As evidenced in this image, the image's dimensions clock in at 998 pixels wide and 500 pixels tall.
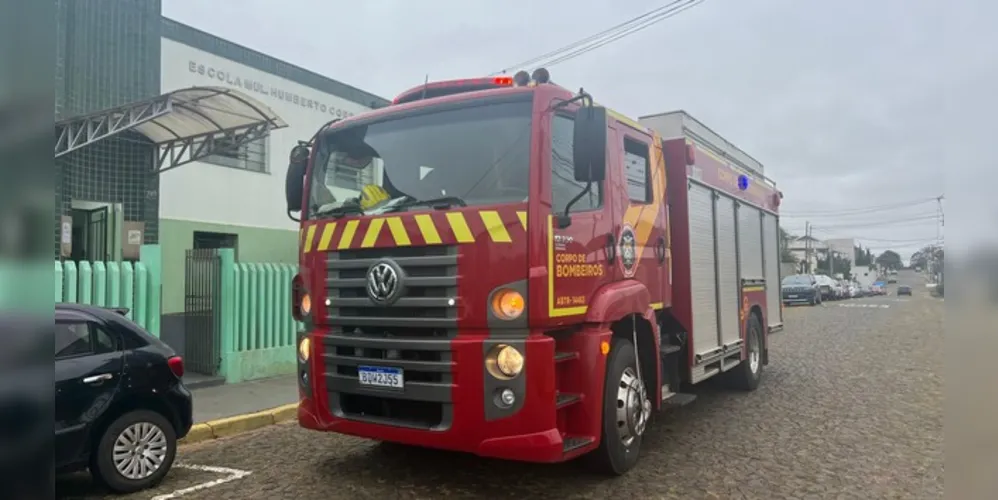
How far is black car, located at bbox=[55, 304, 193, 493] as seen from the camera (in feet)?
14.9

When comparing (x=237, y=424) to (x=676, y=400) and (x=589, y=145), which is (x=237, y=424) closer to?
(x=676, y=400)

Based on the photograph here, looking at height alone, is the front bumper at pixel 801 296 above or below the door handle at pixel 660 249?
below

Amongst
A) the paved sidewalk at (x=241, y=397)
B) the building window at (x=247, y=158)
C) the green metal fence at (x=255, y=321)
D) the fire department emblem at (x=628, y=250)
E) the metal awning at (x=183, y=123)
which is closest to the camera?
the fire department emblem at (x=628, y=250)

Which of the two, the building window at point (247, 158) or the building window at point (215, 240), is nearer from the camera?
the building window at point (215, 240)

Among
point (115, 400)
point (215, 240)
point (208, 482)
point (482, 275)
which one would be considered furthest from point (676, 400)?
point (215, 240)

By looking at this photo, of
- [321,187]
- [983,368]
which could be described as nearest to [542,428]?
[321,187]

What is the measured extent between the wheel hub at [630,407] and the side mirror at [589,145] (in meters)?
1.59

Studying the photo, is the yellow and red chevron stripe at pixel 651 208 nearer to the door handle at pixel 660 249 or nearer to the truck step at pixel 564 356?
the door handle at pixel 660 249

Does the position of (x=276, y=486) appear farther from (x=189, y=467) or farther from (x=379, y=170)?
(x=379, y=170)

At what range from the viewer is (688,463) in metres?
5.50

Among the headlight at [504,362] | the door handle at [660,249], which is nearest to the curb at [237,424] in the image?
the headlight at [504,362]

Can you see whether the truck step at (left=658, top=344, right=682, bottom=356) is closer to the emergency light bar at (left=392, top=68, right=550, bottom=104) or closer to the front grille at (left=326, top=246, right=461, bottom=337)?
the front grille at (left=326, top=246, right=461, bottom=337)

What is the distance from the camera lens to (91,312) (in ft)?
16.2

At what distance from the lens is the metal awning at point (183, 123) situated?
33.1 feet
